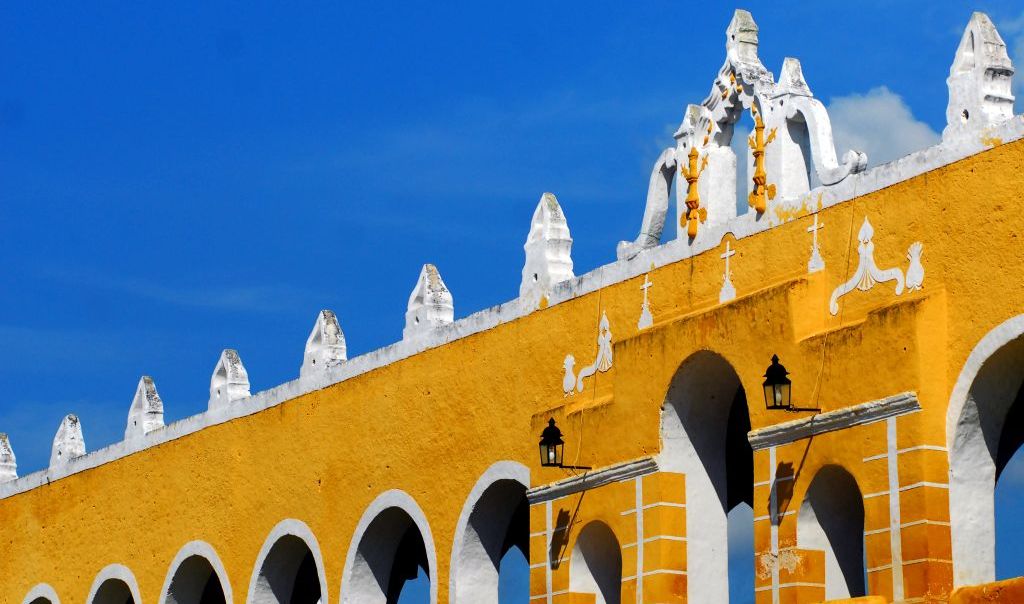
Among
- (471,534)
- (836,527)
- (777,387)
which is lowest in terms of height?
(836,527)

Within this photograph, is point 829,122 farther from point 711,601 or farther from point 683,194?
point 711,601

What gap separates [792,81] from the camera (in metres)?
14.3

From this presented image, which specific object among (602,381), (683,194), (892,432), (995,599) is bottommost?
(995,599)

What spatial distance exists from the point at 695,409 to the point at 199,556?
6.48 meters

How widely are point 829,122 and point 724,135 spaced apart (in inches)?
42.8

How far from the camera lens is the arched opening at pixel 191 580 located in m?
19.9

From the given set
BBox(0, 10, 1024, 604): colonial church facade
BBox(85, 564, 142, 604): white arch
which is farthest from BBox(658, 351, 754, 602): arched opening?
BBox(85, 564, 142, 604): white arch

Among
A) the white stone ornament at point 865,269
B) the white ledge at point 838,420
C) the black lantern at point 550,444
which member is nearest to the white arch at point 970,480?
the white ledge at point 838,420

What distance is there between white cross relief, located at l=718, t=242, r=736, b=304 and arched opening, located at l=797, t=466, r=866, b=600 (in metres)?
1.61

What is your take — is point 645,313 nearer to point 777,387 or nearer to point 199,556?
point 777,387

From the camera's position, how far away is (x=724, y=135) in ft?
49.2

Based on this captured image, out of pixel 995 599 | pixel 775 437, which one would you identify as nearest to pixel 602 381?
pixel 775 437

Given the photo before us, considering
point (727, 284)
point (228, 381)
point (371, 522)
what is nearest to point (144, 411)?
point (228, 381)

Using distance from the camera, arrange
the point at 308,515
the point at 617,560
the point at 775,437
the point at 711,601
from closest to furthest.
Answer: the point at 775,437 < the point at 711,601 < the point at 617,560 < the point at 308,515
